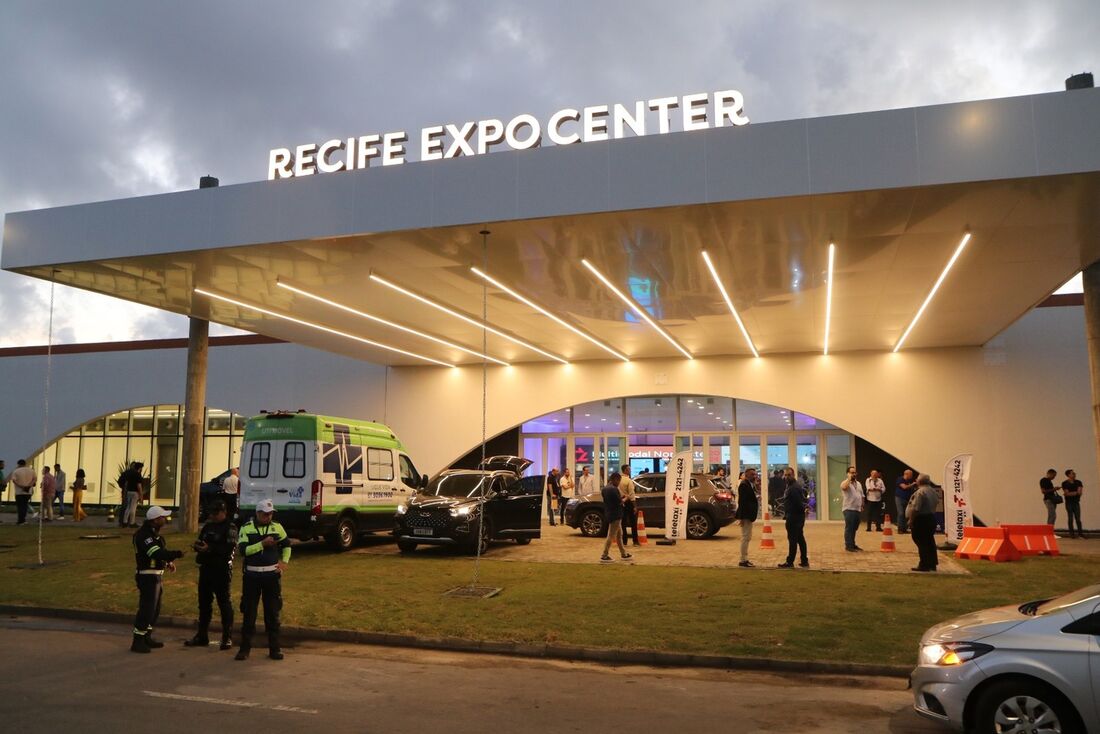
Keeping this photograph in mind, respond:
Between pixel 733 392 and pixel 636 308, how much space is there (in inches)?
304

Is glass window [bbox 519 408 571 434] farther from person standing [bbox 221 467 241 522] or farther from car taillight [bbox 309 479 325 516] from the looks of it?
car taillight [bbox 309 479 325 516]

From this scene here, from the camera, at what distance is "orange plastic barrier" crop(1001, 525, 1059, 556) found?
1537 centimetres

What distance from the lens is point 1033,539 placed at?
610 inches

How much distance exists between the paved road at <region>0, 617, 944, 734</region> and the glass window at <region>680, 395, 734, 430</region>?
18.2 metres

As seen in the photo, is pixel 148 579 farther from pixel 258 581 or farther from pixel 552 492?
pixel 552 492

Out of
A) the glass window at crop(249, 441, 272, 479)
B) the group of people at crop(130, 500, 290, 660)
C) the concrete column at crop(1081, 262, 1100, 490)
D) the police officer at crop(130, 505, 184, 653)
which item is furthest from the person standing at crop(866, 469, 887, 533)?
the police officer at crop(130, 505, 184, 653)

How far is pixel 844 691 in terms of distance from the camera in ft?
22.8

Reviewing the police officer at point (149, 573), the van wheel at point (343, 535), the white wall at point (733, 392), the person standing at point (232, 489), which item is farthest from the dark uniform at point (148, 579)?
the white wall at point (733, 392)

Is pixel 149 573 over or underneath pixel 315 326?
underneath

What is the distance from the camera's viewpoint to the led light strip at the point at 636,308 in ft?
48.1

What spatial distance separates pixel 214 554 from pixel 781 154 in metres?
8.28

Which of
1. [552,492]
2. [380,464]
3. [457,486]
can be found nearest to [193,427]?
[380,464]

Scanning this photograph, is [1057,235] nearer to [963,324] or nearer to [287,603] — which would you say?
[963,324]

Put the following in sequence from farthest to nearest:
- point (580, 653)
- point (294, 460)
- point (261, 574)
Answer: point (294, 460) < point (580, 653) < point (261, 574)
